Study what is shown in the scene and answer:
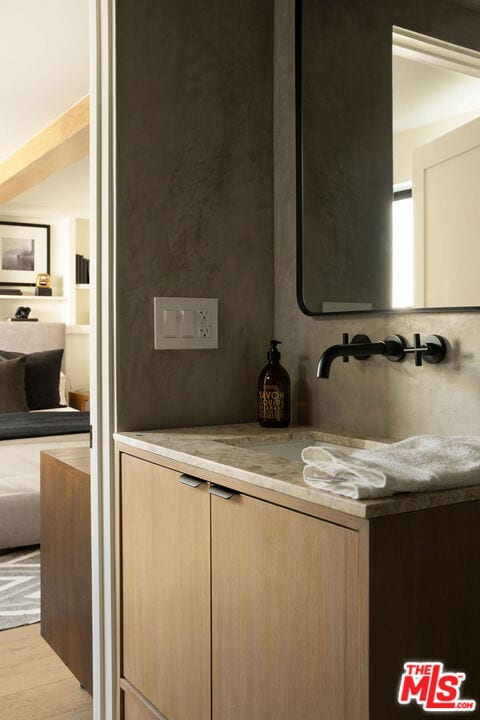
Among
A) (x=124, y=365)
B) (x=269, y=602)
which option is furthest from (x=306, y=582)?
(x=124, y=365)

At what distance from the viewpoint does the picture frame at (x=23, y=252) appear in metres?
6.42

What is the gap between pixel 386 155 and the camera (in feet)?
5.01

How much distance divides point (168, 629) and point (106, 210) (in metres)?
0.93

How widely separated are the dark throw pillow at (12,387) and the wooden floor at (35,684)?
98.2 inches

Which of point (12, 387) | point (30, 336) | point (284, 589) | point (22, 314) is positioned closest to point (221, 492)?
point (284, 589)

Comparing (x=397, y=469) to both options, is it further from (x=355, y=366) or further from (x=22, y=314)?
(x=22, y=314)

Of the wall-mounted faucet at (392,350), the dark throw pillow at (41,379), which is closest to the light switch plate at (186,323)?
the wall-mounted faucet at (392,350)

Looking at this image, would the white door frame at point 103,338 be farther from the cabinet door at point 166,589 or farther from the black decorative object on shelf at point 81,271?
the black decorative object on shelf at point 81,271

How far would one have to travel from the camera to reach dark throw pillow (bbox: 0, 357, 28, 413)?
4949 mm

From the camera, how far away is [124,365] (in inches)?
65.3

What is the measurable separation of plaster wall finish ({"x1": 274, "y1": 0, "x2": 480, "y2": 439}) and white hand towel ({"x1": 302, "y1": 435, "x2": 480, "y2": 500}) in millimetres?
258

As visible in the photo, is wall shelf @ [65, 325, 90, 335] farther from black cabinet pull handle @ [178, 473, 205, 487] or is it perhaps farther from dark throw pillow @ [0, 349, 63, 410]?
black cabinet pull handle @ [178, 473, 205, 487]

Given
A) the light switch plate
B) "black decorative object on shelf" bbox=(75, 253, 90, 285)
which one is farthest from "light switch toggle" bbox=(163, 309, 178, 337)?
"black decorative object on shelf" bbox=(75, 253, 90, 285)

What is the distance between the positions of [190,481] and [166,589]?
0.26 m
